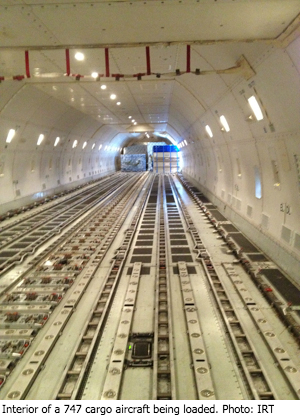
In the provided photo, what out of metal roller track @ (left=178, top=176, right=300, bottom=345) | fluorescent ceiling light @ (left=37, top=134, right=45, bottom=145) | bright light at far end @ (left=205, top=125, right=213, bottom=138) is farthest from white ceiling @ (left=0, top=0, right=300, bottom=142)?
fluorescent ceiling light @ (left=37, top=134, right=45, bottom=145)

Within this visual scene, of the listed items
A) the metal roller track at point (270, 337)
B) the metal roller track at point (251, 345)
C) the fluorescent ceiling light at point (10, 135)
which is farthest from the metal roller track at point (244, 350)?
the fluorescent ceiling light at point (10, 135)

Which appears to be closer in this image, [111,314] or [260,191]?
[111,314]

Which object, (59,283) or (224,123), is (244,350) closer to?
(59,283)

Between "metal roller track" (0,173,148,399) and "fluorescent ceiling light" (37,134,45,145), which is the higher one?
"fluorescent ceiling light" (37,134,45,145)

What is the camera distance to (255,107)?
7.30 m

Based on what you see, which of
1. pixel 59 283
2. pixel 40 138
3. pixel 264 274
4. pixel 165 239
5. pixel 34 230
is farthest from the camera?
pixel 40 138

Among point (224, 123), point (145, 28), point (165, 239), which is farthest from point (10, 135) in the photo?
point (145, 28)

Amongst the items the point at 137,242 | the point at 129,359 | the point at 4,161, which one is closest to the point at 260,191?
the point at 137,242

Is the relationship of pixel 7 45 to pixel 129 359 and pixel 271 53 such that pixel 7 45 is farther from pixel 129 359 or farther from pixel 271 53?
pixel 129 359

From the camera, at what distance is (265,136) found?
7.42 meters

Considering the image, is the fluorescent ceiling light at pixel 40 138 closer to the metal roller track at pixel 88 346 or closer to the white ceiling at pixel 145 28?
the white ceiling at pixel 145 28

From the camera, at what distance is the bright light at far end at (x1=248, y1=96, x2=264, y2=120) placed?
7.12 metres

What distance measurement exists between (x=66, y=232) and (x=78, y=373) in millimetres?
7296

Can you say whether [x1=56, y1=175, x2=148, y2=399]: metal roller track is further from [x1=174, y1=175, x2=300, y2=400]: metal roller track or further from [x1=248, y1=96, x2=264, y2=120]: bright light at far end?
[x1=248, y1=96, x2=264, y2=120]: bright light at far end
